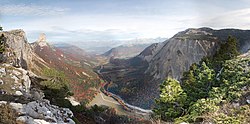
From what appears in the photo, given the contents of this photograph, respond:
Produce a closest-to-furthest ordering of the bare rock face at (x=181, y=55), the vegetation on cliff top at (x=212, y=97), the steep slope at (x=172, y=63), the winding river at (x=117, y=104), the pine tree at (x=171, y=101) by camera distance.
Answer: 1. the vegetation on cliff top at (x=212, y=97)
2. the pine tree at (x=171, y=101)
3. the winding river at (x=117, y=104)
4. the steep slope at (x=172, y=63)
5. the bare rock face at (x=181, y=55)

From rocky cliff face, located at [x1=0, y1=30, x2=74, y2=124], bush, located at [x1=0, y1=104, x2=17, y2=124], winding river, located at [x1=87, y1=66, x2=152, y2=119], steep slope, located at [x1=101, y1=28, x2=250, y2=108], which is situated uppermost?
bush, located at [x1=0, y1=104, x2=17, y2=124]

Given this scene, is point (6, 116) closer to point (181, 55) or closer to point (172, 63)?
point (172, 63)

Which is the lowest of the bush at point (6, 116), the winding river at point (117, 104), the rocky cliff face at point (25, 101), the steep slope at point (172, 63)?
the winding river at point (117, 104)

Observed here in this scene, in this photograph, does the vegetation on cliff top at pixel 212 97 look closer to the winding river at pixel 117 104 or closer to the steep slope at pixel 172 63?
the winding river at pixel 117 104

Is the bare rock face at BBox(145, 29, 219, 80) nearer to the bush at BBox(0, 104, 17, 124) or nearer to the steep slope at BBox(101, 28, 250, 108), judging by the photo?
the steep slope at BBox(101, 28, 250, 108)

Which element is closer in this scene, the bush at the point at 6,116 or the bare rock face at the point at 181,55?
the bush at the point at 6,116

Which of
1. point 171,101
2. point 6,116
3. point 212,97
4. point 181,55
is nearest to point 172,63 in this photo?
point 181,55

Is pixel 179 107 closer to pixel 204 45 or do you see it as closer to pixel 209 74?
pixel 209 74

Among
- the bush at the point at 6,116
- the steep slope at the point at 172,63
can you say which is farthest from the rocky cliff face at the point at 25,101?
the steep slope at the point at 172,63

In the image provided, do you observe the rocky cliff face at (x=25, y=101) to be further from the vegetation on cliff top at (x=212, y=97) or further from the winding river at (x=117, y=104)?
the winding river at (x=117, y=104)

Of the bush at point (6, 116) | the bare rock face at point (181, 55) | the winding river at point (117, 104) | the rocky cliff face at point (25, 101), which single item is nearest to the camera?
the bush at point (6, 116)

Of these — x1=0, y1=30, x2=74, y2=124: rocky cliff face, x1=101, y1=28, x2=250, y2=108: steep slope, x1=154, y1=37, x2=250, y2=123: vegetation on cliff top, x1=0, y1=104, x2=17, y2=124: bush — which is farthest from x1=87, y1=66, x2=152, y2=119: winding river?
x1=0, y1=104, x2=17, y2=124: bush

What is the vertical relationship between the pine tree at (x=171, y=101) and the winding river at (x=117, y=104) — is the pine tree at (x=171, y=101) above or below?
above

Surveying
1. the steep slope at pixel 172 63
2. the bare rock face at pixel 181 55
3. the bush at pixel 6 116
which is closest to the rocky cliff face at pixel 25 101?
the bush at pixel 6 116
